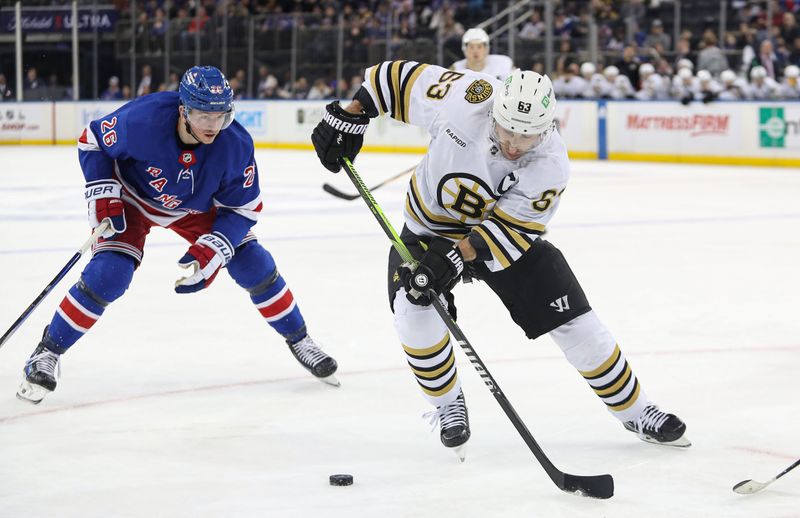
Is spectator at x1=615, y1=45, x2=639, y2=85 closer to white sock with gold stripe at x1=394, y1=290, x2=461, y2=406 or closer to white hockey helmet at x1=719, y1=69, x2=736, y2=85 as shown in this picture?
white hockey helmet at x1=719, y1=69, x2=736, y2=85

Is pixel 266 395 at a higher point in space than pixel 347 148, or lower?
lower

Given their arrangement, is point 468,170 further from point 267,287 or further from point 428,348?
point 267,287

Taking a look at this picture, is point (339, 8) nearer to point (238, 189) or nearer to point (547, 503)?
point (238, 189)

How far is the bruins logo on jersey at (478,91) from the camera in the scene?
318cm

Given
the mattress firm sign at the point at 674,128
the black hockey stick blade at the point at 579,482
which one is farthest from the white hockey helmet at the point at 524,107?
the mattress firm sign at the point at 674,128

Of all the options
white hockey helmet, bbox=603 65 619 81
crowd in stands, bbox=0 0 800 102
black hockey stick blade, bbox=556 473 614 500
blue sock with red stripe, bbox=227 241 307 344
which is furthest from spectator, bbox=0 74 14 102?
black hockey stick blade, bbox=556 473 614 500

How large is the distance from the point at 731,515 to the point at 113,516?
53.7 inches

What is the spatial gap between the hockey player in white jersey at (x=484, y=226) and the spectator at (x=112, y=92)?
15199 mm

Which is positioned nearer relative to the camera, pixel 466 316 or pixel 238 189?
pixel 238 189

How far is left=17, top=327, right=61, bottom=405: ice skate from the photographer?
3.67 m

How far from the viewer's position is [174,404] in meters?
3.74

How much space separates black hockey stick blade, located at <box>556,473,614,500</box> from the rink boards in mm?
10787

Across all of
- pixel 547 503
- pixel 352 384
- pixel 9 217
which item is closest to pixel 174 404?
pixel 352 384

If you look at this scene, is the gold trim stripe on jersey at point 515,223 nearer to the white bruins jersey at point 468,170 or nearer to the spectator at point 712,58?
the white bruins jersey at point 468,170
